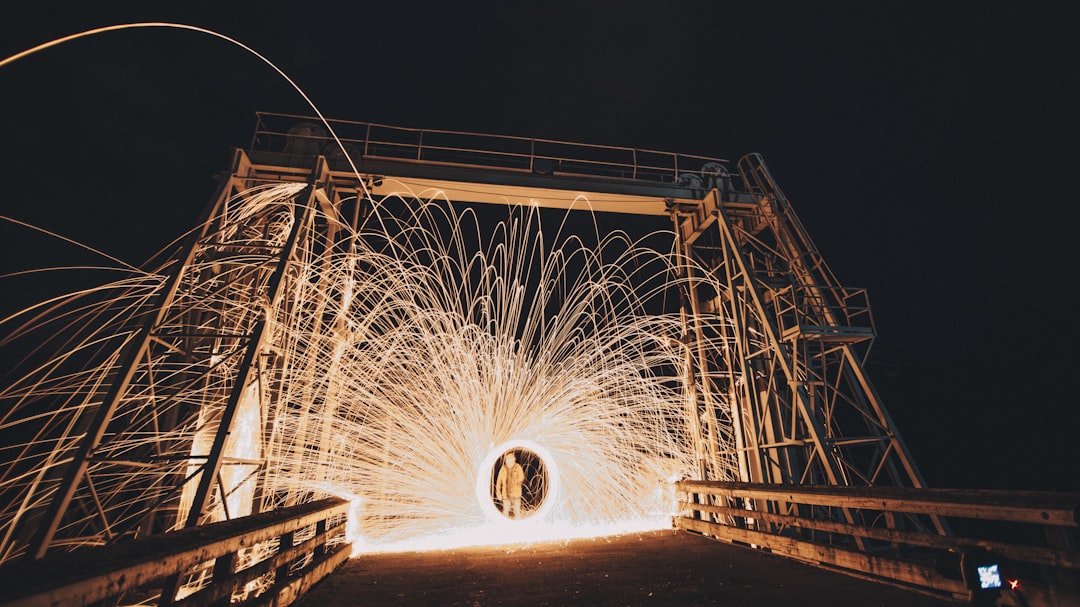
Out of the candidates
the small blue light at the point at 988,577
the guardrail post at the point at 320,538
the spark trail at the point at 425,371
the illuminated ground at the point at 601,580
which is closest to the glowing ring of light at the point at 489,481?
the spark trail at the point at 425,371

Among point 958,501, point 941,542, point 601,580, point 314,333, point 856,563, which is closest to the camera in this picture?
point 958,501

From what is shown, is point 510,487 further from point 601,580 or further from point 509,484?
point 601,580

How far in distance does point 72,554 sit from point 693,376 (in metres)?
9.12

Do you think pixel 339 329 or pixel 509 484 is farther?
pixel 509 484

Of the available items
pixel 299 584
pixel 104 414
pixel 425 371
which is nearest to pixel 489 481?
pixel 425 371

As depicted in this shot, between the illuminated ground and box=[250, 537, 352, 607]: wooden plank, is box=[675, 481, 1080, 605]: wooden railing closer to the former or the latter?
the illuminated ground

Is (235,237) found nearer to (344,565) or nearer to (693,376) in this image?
(344,565)

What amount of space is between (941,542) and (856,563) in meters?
0.98

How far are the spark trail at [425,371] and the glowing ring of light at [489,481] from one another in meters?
0.03

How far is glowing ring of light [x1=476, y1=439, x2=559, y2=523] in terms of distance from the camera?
30.0ft

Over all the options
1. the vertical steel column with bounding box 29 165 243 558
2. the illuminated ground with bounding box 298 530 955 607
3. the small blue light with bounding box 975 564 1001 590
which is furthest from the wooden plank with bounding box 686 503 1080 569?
the vertical steel column with bounding box 29 165 243 558

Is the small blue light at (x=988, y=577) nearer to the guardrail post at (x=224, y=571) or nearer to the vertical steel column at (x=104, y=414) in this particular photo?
the guardrail post at (x=224, y=571)

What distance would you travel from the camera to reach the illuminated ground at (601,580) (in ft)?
14.1

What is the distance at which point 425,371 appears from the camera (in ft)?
30.8
